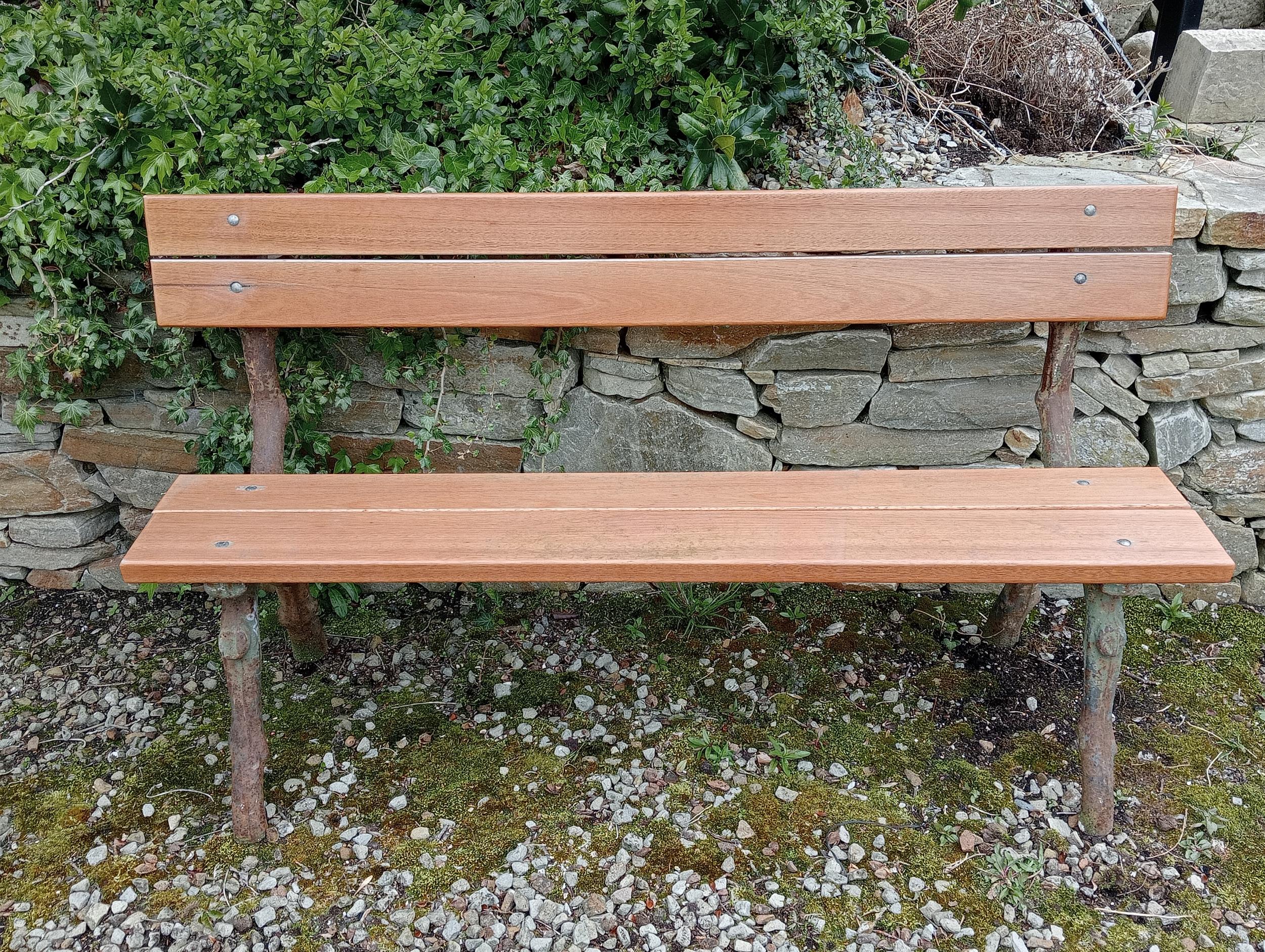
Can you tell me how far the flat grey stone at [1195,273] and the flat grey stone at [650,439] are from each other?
1.09m

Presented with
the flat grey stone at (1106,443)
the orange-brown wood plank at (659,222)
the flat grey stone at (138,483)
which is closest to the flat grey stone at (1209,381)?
the flat grey stone at (1106,443)

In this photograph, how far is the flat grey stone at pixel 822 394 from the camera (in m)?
2.75

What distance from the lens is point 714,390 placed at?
9.14ft

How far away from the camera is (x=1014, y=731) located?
2.61 m

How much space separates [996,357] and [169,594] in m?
2.44

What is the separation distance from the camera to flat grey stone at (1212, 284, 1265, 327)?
2688mm

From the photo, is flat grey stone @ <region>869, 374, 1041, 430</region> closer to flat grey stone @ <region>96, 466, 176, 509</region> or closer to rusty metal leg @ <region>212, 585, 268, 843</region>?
rusty metal leg @ <region>212, 585, 268, 843</region>

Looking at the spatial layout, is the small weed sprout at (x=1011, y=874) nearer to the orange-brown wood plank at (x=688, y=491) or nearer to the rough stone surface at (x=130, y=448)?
the orange-brown wood plank at (x=688, y=491)

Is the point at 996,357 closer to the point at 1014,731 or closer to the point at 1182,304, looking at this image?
the point at 1182,304

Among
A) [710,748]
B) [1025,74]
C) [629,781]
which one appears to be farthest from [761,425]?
[1025,74]

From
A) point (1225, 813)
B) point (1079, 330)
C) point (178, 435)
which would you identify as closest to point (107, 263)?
point (178, 435)

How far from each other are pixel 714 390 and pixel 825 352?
30 cm

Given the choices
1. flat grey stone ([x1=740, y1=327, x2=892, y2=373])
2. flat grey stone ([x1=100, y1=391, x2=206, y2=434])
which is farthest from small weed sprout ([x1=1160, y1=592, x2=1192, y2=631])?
flat grey stone ([x1=100, y1=391, x2=206, y2=434])

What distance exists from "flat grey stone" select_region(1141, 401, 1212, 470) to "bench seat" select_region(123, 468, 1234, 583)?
473 millimetres
